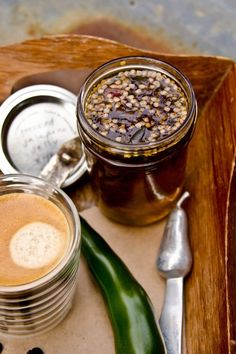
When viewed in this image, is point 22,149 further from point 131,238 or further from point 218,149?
point 218,149

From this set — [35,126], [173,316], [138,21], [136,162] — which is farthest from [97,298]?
[138,21]

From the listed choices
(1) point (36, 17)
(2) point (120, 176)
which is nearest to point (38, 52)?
(2) point (120, 176)

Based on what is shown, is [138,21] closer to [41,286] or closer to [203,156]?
[203,156]

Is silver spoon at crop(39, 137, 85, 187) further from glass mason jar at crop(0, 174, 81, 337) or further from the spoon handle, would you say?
the spoon handle

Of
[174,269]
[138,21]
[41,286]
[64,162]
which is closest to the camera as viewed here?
[41,286]

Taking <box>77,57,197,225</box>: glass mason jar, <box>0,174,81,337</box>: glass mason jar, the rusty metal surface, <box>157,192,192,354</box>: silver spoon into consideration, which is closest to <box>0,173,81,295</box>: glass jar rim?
<box>0,174,81,337</box>: glass mason jar

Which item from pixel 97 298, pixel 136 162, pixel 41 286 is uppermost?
pixel 136 162

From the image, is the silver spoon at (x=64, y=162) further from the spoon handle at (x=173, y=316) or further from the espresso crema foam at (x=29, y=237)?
the spoon handle at (x=173, y=316)
